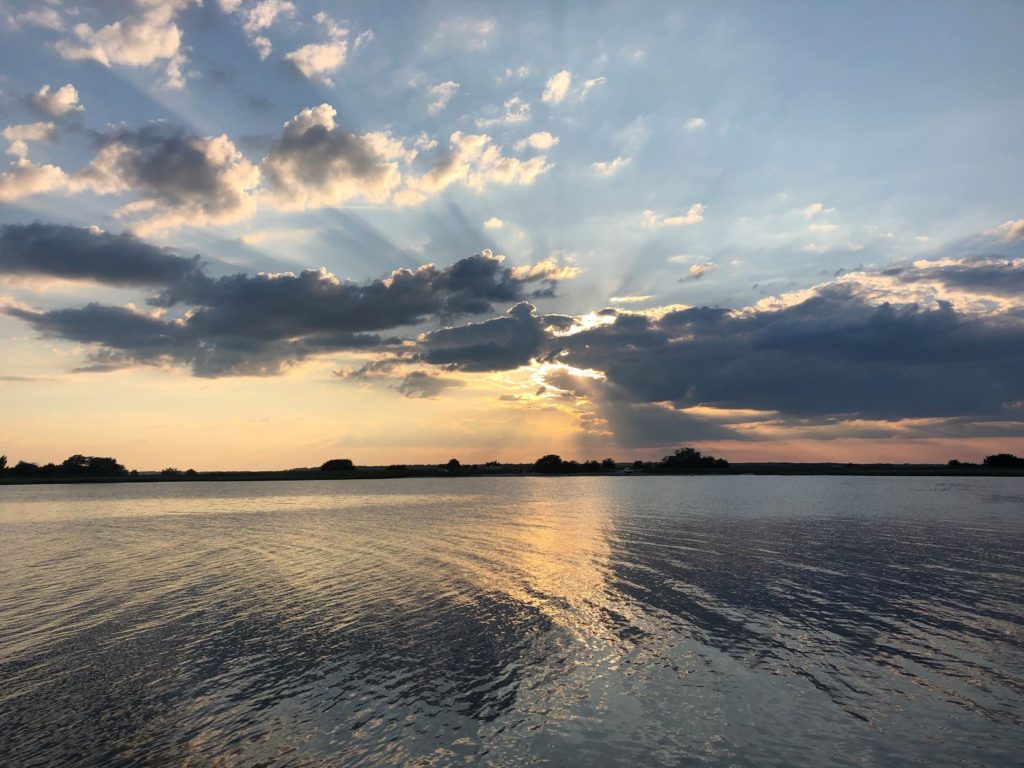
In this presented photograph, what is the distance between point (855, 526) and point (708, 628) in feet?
191

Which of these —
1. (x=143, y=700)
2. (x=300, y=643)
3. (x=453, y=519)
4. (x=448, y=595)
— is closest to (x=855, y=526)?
(x=453, y=519)

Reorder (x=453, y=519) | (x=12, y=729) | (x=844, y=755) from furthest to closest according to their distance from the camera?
(x=453, y=519)
(x=12, y=729)
(x=844, y=755)

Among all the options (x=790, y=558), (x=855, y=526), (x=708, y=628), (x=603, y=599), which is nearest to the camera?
(x=708, y=628)

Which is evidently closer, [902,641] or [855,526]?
[902,641]

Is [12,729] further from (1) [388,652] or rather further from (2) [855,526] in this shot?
(2) [855,526]

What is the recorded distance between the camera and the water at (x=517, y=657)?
1678 centimetres

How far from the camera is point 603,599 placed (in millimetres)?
34875

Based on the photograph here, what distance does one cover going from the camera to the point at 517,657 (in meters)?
24.5

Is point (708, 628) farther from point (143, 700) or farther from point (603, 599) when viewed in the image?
point (143, 700)

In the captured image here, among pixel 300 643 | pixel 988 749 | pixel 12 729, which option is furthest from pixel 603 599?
pixel 12 729

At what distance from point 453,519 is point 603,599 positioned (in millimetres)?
54736

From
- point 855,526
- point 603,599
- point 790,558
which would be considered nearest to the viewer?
point 603,599

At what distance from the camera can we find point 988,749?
52.4 ft

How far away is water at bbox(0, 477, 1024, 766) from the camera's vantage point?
1678cm
